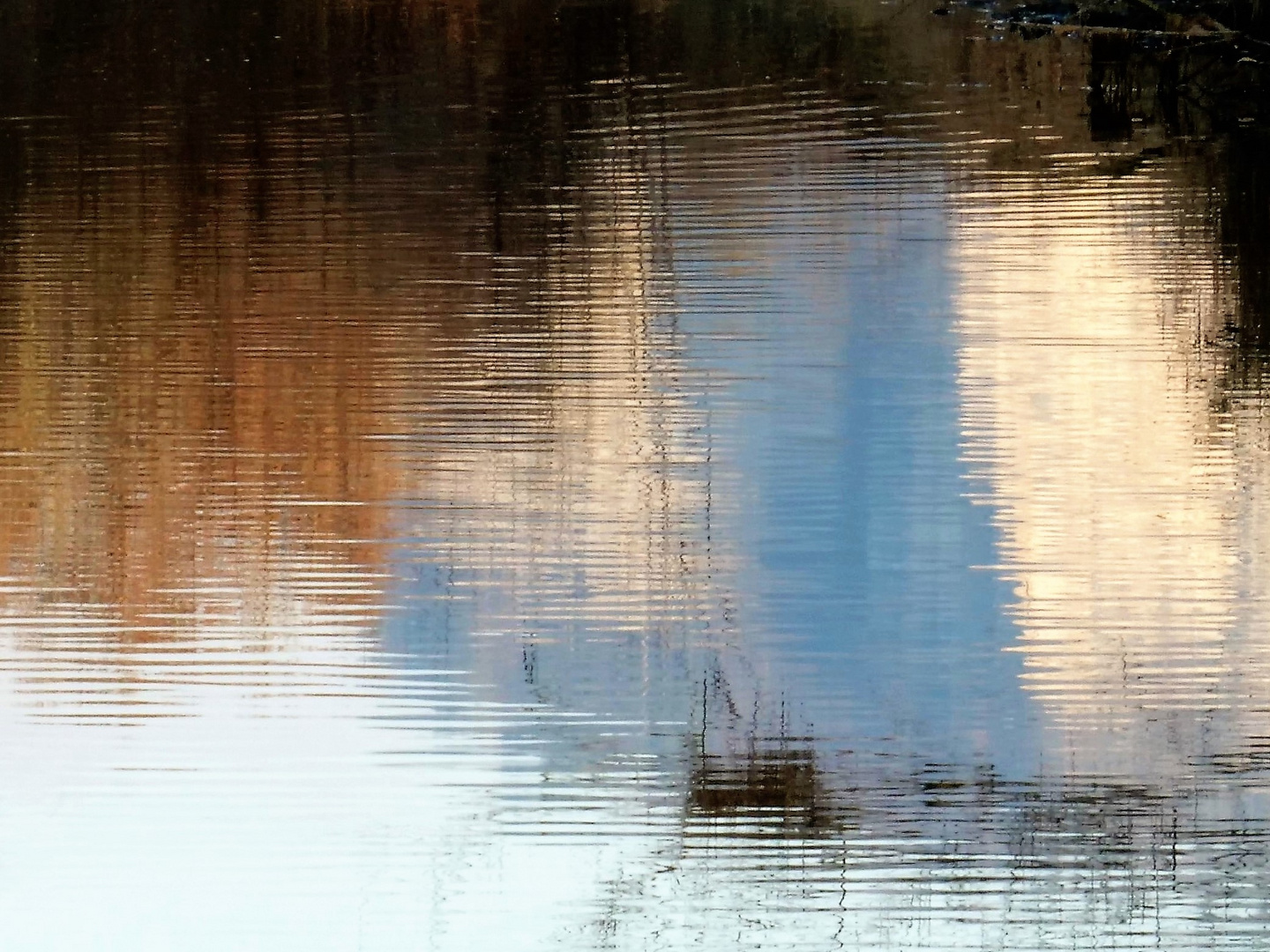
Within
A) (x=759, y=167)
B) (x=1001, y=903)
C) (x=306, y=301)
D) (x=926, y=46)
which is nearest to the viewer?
(x=1001, y=903)

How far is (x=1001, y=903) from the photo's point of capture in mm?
2674

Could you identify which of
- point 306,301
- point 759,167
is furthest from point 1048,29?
point 306,301

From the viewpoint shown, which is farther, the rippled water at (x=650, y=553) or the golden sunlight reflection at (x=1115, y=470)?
the golden sunlight reflection at (x=1115, y=470)

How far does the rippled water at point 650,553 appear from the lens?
109 inches

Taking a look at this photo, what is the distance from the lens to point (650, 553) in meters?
3.62

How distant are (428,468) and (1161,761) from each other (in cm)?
160

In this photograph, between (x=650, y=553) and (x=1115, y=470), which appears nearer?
(x=650, y=553)

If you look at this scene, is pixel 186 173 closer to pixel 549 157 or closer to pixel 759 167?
pixel 549 157

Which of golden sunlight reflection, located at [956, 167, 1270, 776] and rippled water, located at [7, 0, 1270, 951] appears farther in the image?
golden sunlight reflection, located at [956, 167, 1270, 776]

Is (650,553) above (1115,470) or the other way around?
the other way around

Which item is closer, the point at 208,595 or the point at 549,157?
the point at 208,595

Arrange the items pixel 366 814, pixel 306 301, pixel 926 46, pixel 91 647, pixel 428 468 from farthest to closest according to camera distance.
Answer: pixel 926 46
pixel 306 301
pixel 428 468
pixel 91 647
pixel 366 814

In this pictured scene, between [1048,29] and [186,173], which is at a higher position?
[1048,29]

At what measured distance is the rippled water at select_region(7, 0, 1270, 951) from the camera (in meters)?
2.76
